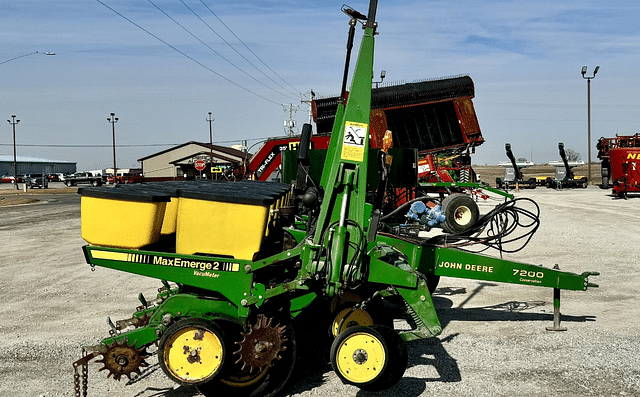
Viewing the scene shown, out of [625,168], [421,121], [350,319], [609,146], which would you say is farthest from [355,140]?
[609,146]

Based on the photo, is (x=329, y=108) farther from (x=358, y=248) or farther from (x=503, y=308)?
(x=358, y=248)

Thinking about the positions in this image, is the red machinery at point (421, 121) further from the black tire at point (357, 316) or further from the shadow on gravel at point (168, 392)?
the shadow on gravel at point (168, 392)

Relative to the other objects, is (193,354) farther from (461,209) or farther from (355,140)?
(461,209)

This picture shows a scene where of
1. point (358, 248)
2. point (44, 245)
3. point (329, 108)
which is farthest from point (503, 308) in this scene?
point (329, 108)

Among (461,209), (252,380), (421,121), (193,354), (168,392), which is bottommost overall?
(168,392)

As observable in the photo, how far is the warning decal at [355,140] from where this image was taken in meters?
5.12

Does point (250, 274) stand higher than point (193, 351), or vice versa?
point (250, 274)

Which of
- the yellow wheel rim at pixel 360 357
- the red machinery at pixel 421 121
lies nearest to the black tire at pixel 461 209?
the red machinery at pixel 421 121

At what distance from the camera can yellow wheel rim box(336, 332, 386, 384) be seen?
184 inches

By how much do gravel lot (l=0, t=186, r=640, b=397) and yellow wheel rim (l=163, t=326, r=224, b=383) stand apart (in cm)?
60

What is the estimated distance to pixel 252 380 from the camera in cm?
504

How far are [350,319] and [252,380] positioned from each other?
1.10 m

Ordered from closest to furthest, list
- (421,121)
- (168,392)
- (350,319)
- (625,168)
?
(168,392), (350,319), (421,121), (625,168)

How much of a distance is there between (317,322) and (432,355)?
1.24m
